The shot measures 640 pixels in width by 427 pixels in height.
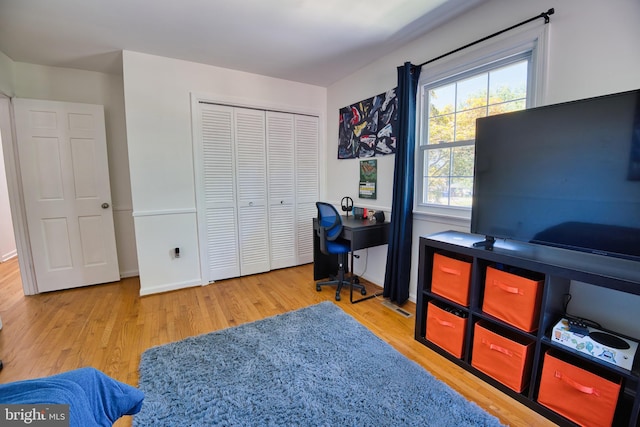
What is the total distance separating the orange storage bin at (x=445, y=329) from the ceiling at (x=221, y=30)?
7.28 ft

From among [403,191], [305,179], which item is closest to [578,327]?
[403,191]

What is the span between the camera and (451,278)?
1927 mm

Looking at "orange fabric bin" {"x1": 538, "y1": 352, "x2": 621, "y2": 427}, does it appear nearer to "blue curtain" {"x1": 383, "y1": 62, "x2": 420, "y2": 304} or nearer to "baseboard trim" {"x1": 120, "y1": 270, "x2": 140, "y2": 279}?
"blue curtain" {"x1": 383, "y1": 62, "x2": 420, "y2": 304}

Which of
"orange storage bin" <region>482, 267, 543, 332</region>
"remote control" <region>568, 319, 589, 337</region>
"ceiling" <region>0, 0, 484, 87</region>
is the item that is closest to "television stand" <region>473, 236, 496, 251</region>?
"orange storage bin" <region>482, 267, 543, 332</region>

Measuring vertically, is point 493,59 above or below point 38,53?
below

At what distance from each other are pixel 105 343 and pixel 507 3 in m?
3.79

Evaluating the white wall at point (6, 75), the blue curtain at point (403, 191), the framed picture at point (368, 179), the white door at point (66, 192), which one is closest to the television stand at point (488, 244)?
the blue curtain at point (403, 191)

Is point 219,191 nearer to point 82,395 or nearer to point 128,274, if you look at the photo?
point 128,274

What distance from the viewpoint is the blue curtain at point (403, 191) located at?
8.04 feet

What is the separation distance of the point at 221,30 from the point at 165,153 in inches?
53.6

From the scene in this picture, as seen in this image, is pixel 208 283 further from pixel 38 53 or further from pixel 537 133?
pixel 537 133

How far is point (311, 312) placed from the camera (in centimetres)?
254

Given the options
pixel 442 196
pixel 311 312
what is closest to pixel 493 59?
pixel 442 196

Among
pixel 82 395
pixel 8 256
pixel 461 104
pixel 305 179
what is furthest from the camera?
pixel 8 256
